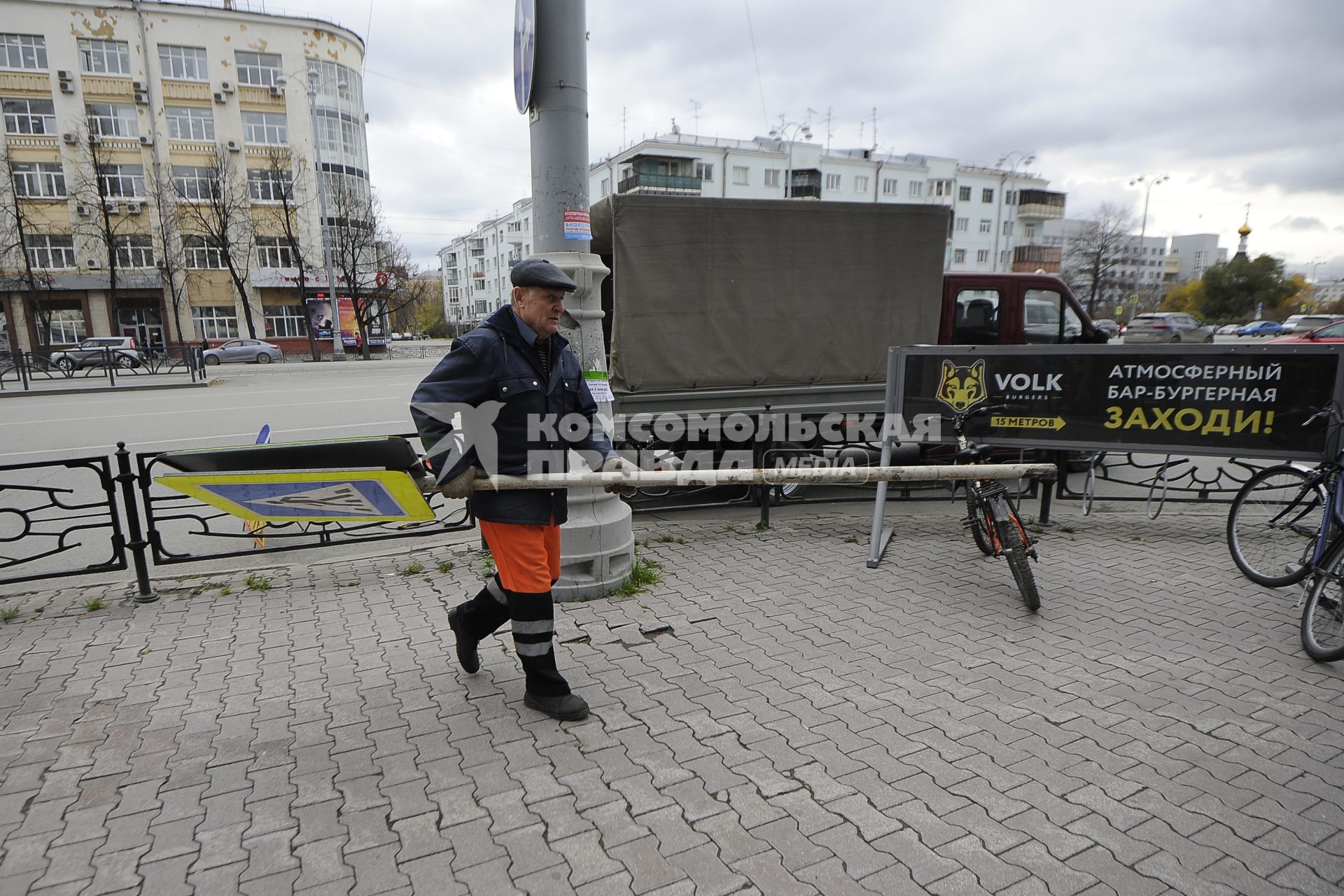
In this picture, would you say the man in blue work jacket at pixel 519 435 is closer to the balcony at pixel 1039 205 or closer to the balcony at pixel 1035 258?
the balcony at pixel 1035 258

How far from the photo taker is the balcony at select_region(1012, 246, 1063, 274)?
6397 cm

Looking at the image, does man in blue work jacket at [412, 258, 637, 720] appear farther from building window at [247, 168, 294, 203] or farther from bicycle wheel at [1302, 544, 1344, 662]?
building window at [247, 168, 294, 203]

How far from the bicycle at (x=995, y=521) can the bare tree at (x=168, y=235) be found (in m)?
46.3

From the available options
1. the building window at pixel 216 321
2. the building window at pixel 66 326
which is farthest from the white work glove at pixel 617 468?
the building window at pixel 66 326

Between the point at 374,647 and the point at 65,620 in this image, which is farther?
the point at 65,620

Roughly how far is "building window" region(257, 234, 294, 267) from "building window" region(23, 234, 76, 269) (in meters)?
9.28

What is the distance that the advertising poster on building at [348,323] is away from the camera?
1753 inches

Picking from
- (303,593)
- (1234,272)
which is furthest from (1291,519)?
(1234,272)

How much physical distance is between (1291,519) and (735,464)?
14.5ft

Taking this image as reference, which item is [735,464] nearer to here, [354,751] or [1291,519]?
[1291,519]

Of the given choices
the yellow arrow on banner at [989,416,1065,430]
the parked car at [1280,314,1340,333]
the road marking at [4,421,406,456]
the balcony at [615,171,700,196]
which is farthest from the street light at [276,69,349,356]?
the parked car at [1280,314,1340,333]

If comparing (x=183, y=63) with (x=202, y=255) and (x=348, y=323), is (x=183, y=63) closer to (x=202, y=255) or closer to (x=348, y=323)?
(x=202, y=255)

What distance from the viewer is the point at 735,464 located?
7.43m

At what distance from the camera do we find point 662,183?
55.9m
